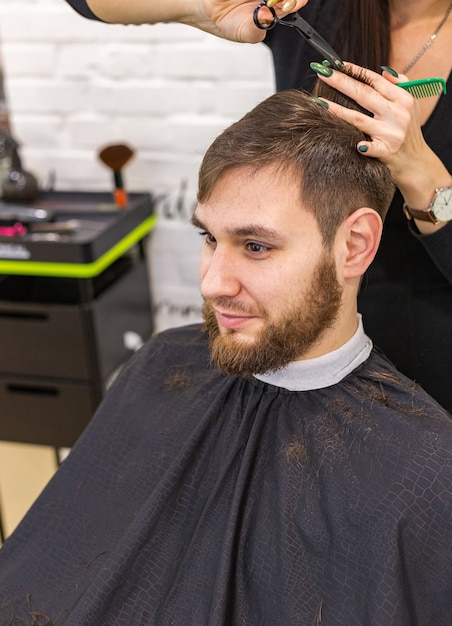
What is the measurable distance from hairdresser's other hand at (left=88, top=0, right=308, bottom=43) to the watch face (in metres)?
0.36

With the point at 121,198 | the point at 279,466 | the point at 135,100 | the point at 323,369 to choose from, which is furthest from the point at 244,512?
the point at 135,100

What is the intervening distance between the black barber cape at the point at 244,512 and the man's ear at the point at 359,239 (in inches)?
7.1

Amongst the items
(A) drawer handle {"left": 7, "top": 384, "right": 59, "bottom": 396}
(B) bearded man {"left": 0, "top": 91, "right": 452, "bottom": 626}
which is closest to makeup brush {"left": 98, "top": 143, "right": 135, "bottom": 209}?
(A) drawer handle {"left": 7, "top": 384, "right": 59, "bottom": 396}

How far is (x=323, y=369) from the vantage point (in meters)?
1.24

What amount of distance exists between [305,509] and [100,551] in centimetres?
35

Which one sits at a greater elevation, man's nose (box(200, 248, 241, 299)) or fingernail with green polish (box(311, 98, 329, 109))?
fingernail with green polish (box(311, 98, 329, 109))

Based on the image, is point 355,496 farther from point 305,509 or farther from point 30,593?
point 30,593

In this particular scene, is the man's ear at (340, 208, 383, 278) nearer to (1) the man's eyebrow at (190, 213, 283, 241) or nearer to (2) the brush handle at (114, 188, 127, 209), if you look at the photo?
(1) the man's eyebrow at (190, 213, 283, 241)

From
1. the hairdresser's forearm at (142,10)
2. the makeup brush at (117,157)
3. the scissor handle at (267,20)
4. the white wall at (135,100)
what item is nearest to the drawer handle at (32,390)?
the white wall at (135,100)

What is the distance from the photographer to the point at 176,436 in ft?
4.34

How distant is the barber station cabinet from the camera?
88.0 inches

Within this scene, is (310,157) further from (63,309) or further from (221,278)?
(63,309)

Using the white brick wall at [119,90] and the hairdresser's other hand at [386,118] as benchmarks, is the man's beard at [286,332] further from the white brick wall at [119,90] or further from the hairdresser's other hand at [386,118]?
the white brick wall at [119,90]

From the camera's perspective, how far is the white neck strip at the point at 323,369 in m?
1.23
